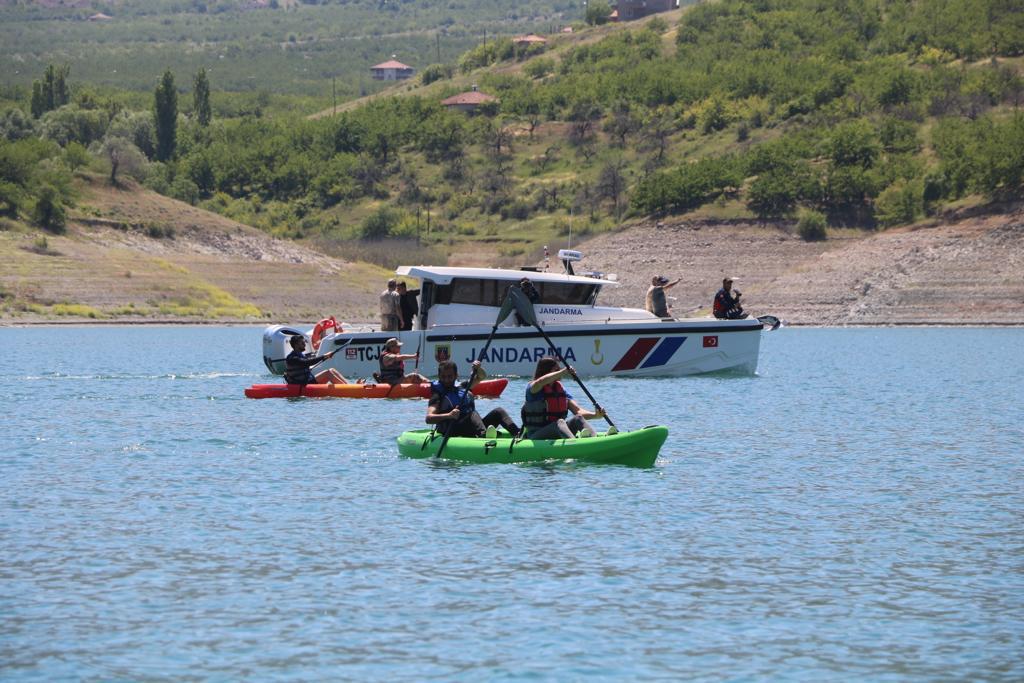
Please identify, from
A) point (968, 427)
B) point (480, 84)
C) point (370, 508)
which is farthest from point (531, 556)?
point (480, 84)

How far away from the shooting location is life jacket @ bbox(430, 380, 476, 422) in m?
23.9

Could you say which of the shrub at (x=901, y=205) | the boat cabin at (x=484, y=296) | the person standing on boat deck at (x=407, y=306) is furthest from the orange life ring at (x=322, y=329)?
the shrub at (x=901, y=205)

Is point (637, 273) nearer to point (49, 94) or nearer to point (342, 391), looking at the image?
point (342, 391)

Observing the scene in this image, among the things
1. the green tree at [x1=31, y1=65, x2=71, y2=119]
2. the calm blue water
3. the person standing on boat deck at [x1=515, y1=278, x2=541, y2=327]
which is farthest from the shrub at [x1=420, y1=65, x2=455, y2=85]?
the calm blue water

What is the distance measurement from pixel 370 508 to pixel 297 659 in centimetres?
706

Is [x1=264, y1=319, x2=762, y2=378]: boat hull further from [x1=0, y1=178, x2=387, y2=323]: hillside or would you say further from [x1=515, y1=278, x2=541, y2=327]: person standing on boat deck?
[x1=0, y1=178, x2=387, y2=323]: hillside

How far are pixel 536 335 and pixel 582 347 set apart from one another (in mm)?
1197

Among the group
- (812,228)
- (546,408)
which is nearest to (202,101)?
(812,228)

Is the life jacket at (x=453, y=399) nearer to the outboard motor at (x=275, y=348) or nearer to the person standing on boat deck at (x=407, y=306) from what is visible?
the person standing on boat deck at (x=407, y=306)

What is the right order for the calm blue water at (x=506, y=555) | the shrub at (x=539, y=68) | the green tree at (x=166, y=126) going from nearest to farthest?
the calm blue water at (x=506, y=555)
the green tree at (x=166, y=126)
the shrub at (x=539, y=68)

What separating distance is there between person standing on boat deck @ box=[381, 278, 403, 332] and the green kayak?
1631cm

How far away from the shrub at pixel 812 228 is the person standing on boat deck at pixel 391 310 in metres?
61.6

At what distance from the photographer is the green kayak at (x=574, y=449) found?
22.6 metres

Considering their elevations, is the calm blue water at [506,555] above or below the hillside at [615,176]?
below
